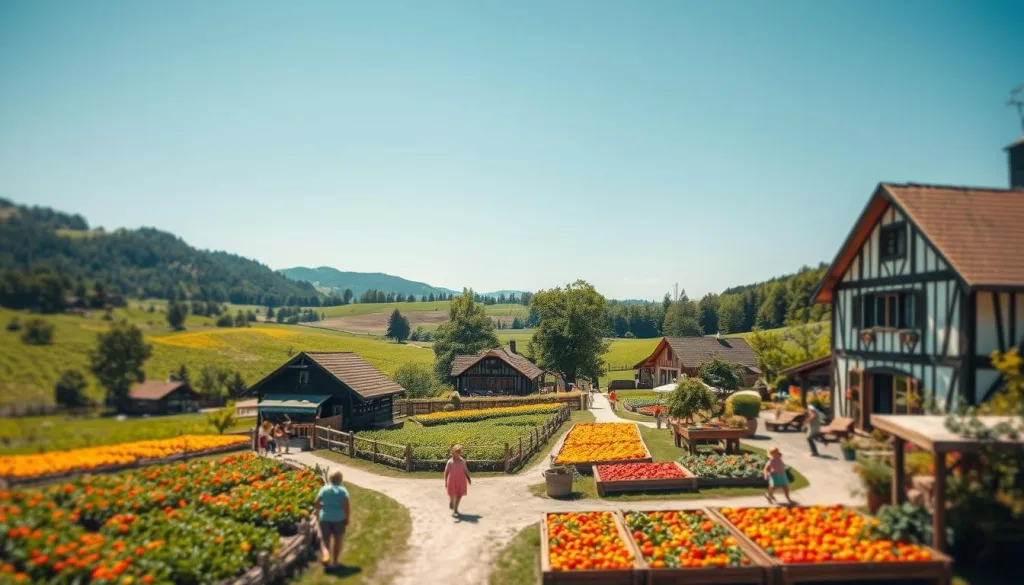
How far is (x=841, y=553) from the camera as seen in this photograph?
384 inches

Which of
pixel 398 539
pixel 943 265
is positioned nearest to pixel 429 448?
pixel 398 539

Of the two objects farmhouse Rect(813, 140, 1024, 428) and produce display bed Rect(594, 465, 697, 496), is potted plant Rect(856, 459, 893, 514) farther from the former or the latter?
produce display bed Rect(594, 465, 697, 496)

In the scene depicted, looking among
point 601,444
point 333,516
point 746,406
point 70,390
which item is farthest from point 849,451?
point 70,390

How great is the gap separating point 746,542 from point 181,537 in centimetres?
974

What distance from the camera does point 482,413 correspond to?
37.7 meters

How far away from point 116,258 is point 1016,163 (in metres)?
28.7

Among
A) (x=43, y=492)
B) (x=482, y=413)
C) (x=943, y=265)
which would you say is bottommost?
(x=482, y=413)

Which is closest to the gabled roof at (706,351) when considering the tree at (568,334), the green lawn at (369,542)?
the tree at (568,334)

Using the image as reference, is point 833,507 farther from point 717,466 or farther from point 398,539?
point 398,539

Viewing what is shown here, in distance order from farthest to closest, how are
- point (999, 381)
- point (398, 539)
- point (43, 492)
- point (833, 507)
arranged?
point (999, 381), point (398, 539), point (833, 507), point (43, 492)

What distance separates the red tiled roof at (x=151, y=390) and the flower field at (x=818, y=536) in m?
11.0

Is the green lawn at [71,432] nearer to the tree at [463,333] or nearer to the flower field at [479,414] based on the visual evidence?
the flower field at [479,414]

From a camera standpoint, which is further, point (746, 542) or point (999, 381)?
point (999, 381)

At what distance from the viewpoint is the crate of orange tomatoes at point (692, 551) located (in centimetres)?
952
